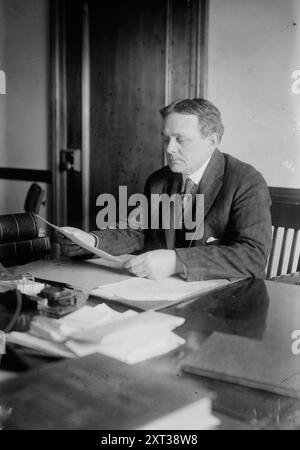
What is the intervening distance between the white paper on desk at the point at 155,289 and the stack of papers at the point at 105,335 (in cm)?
19

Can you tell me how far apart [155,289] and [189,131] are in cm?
87

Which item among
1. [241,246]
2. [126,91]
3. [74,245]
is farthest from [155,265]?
[126,91]

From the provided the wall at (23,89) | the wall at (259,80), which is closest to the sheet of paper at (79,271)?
the wall at (259,80)

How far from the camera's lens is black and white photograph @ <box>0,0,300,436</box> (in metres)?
0.93

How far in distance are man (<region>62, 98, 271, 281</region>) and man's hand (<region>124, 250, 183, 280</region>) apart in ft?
0.39

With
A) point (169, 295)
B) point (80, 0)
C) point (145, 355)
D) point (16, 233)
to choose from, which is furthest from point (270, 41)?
point (145, 355)

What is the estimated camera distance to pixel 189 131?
2.26 metres

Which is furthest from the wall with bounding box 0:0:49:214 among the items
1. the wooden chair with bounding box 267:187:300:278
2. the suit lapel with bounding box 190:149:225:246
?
the suit lapel with bounding box 190:149:225:246

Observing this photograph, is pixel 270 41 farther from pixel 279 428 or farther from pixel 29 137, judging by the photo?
pixel 279 428

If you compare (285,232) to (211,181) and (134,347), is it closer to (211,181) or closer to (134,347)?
(211,181)

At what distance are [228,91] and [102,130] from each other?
3.87 feet

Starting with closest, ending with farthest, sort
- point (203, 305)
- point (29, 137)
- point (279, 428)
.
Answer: point (279, 428) < point (203, 305) < point (29, 137)

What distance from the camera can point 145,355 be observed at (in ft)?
3.57
